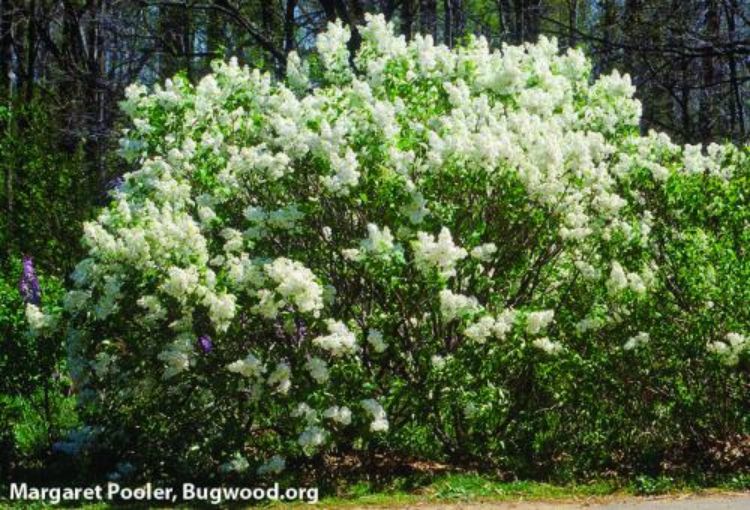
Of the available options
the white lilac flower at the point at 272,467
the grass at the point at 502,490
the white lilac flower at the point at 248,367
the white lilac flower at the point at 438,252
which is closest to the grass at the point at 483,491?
the grass at the point at 502,490

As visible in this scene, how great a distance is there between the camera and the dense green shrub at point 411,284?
6.71 meters

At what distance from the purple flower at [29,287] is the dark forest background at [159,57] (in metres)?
0.88

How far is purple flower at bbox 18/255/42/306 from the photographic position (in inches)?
345

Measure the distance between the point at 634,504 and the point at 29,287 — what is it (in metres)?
5.59

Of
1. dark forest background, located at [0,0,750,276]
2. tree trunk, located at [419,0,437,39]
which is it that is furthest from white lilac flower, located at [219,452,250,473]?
tree trunk, located at [419,0,437,39]

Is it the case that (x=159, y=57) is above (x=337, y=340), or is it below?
above

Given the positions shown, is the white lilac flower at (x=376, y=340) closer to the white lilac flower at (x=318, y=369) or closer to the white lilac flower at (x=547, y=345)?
the white lilac flower at (x=318, y=369)

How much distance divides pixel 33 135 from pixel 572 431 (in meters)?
6.48

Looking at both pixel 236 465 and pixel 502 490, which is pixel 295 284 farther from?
pixel 502 490

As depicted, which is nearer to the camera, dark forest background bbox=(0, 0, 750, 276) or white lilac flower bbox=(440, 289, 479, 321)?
white lilac flower bbox=(440, 289, 479, 321)

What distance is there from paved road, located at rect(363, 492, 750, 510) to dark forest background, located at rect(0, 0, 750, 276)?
390cm

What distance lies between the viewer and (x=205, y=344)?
6.99 meters

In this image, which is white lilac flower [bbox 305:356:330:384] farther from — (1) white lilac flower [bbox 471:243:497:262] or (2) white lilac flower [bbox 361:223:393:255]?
(1) white lilac flower [bbox 471:243:497:262]

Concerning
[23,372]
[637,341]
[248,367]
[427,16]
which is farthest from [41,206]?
[427,16]
